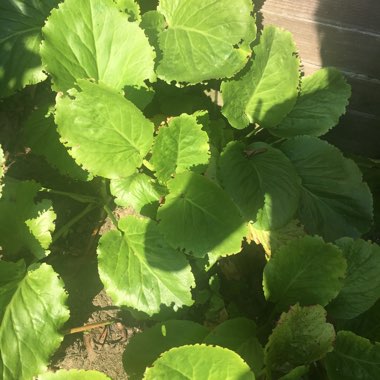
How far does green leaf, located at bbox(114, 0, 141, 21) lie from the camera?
65.8 inches

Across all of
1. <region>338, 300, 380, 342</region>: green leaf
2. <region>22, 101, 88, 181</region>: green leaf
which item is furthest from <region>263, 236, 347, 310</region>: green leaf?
<region>22, 101, 88, 181</region>: green leaf

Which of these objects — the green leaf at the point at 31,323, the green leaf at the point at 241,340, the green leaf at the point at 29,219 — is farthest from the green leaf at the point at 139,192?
the green leaf at the point at 241,340

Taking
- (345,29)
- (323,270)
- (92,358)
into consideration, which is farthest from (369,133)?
(92,358)

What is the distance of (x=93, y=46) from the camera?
1604 mm

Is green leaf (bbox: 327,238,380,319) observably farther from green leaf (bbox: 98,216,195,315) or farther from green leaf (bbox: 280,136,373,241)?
green leaf (bbox: 98,216,195,315)

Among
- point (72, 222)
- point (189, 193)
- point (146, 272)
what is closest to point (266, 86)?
point (189, 193)

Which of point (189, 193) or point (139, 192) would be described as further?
point (139, 192)

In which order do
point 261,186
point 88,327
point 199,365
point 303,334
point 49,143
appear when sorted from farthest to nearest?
point 88,327 → point 49,143 → point 261,186 → point 303,334 → point 199,365

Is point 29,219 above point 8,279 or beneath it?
above

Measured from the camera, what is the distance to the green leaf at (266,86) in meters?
1.71

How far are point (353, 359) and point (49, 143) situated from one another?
1.20 meters

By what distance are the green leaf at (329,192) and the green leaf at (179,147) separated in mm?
406

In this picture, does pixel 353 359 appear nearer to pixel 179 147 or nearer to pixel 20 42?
→ pixel 179 147

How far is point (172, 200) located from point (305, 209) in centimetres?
52
